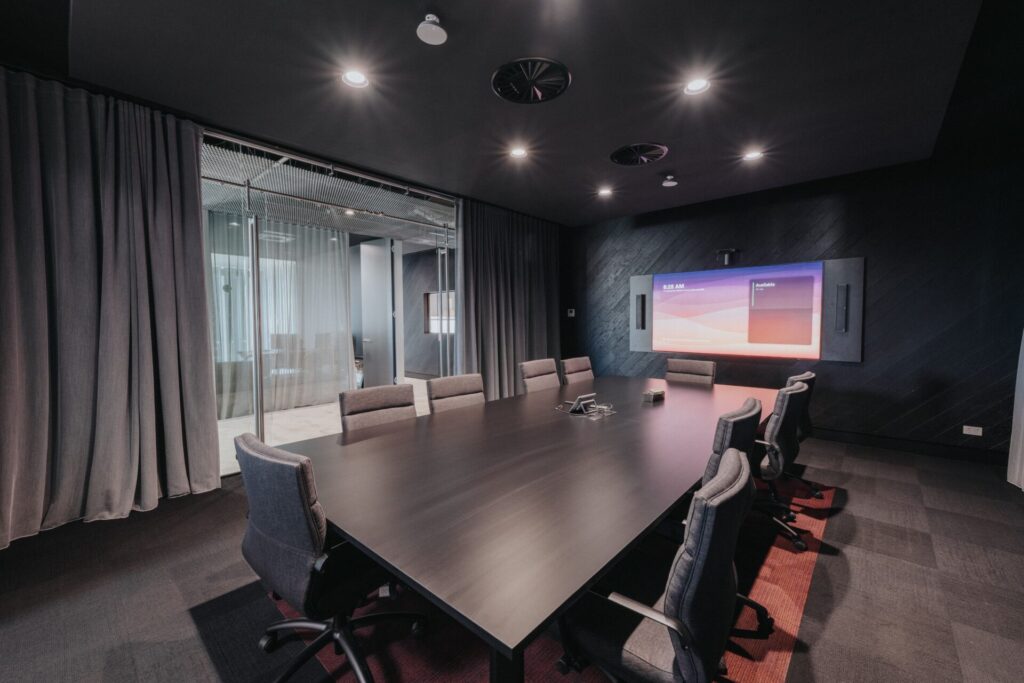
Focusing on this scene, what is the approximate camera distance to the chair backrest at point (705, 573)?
89 centimetres

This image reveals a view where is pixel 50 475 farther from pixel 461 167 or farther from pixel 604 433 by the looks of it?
pixel 461 167

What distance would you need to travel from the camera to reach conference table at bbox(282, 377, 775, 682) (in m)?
0.90

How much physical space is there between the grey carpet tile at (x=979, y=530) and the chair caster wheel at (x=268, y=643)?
12.2ft

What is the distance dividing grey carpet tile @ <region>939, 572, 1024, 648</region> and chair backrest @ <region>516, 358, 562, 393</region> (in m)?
2.60

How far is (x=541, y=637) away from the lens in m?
1.83

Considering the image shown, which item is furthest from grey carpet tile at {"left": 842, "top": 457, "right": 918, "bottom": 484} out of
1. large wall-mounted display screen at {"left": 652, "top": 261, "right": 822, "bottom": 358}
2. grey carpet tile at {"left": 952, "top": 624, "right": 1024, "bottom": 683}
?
grey carpet tile at {"left": 952, "top": 624, "right": 1024, "bottom": 683}

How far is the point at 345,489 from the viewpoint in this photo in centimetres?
146

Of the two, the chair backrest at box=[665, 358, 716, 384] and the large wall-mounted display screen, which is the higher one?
the large wall-mounted display screen

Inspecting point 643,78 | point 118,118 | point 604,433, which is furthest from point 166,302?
point 643,78

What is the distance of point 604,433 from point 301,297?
397 centimetres

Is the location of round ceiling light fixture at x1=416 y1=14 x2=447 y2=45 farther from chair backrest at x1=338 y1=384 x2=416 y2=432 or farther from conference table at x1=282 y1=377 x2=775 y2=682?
conference table at x1=282 y1=377 x2=775 y2=682

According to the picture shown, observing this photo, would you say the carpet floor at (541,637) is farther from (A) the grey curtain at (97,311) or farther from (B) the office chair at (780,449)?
(A) the grey curtain at (97,311)

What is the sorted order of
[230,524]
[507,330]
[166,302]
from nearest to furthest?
1. [230,524]
2. [166,302]
3. [507,330]

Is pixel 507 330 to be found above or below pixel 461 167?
below
